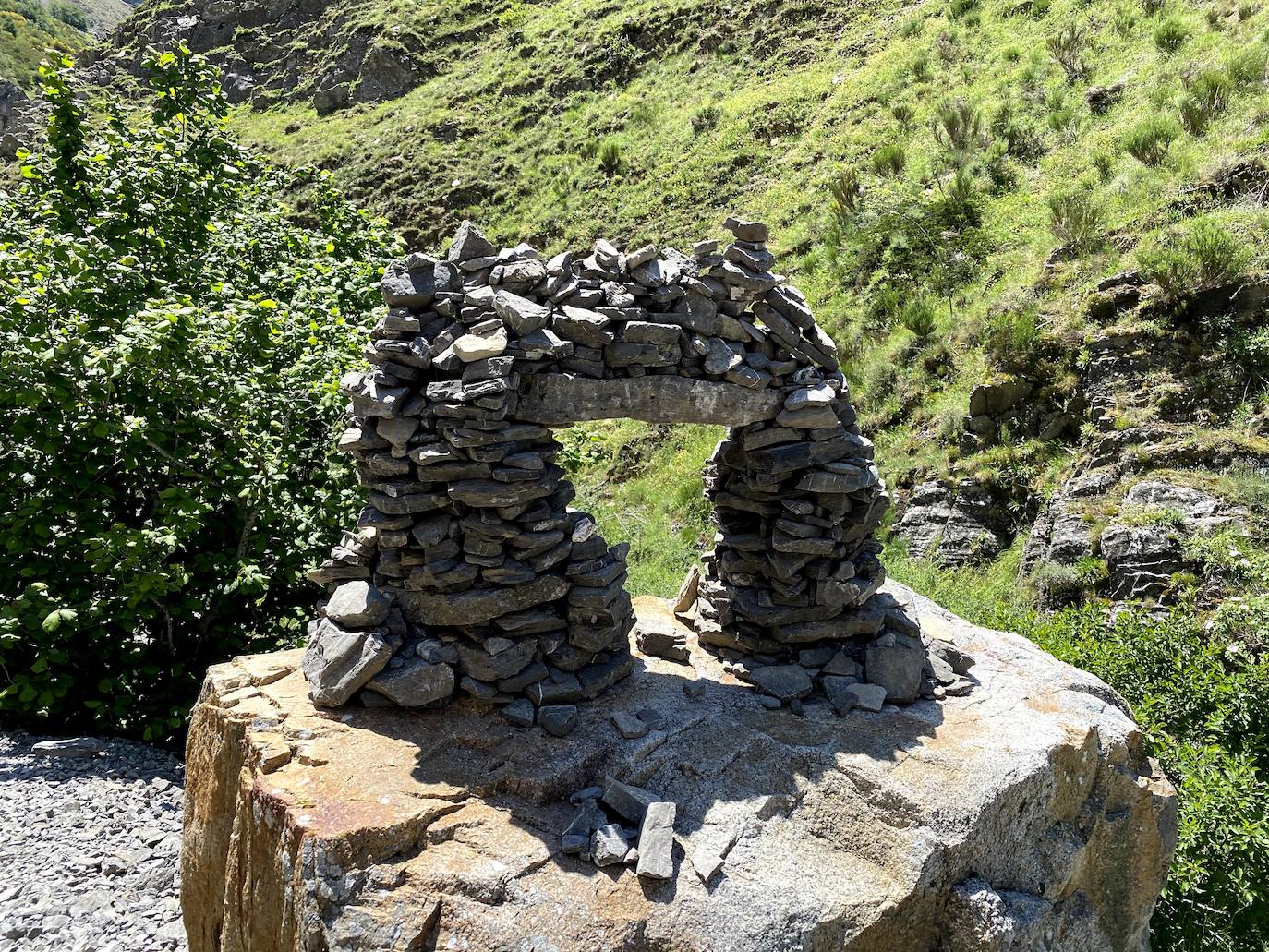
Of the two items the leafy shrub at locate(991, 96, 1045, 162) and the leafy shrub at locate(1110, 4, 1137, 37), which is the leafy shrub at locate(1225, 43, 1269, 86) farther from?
the leafy shrub at locate(1110, 4, 1137, 37)

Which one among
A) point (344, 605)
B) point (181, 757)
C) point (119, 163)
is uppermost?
point (119, 163)

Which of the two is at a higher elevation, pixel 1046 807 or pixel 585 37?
pixel 585 37

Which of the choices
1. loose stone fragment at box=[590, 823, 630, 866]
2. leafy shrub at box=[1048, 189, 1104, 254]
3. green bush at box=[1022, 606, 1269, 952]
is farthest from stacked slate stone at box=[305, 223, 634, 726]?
leafy shrub at box=[1048, 189, 1104, 254]

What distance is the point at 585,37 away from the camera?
27.9 meters

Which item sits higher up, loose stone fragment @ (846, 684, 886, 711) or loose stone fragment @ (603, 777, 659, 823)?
loose stone fragment @ (846, 684, 886, 711)

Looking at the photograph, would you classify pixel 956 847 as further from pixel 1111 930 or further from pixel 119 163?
pixel 119 163

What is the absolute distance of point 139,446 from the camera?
734 cm

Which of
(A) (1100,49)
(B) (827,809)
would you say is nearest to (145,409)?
(B) (827,809)

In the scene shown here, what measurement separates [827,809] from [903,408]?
26.0 ft

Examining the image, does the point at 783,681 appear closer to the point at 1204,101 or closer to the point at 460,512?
the point at 460,512

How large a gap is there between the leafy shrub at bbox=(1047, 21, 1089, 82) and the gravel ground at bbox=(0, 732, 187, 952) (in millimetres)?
17215

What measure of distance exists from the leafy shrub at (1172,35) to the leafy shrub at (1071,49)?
115cm

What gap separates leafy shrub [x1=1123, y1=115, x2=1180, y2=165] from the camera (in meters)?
12.1

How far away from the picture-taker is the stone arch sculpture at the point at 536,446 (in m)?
5.13
